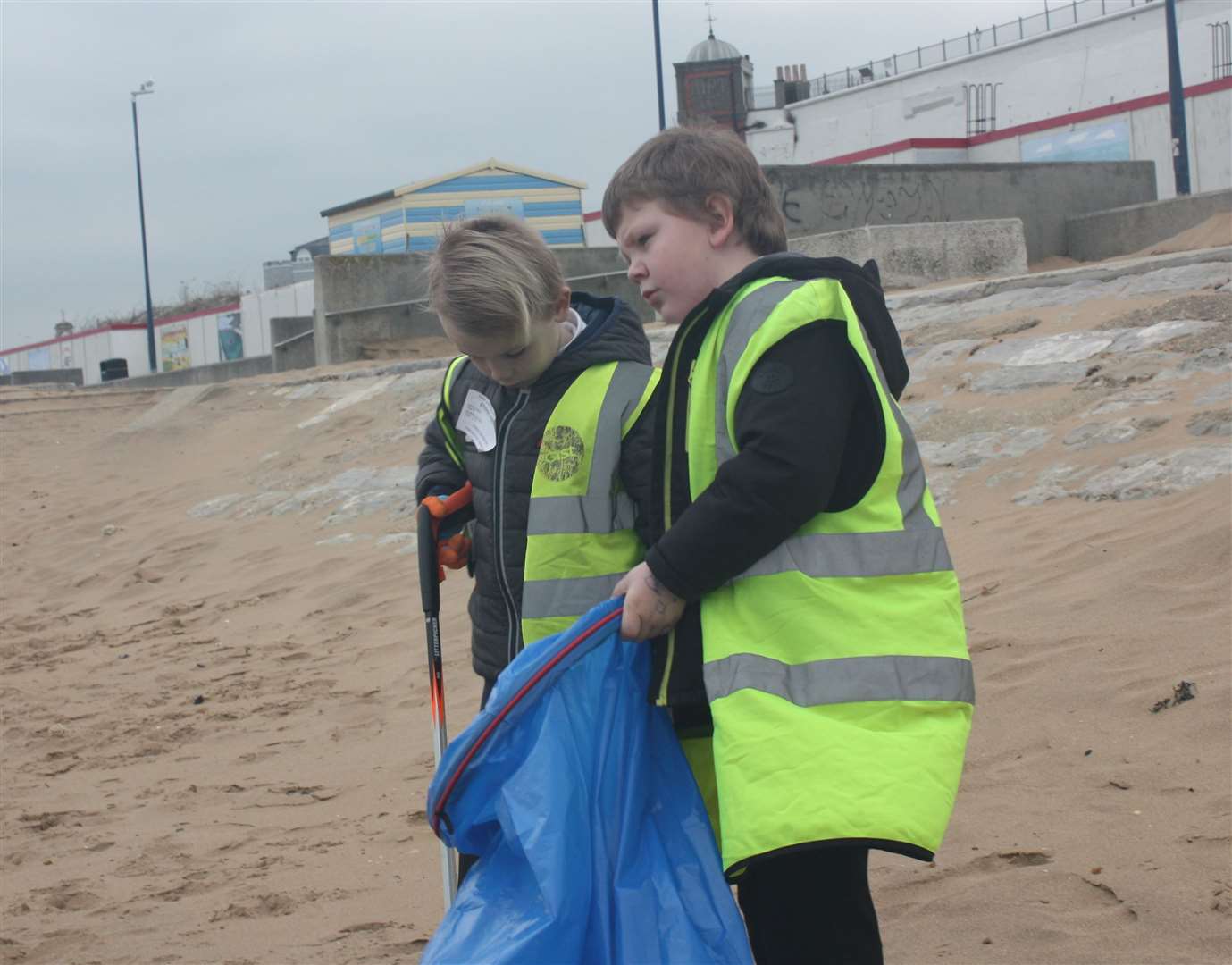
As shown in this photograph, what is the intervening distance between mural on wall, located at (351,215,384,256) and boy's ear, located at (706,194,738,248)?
3157 centimetres

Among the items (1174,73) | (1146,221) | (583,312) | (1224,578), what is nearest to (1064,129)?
(1174,73)

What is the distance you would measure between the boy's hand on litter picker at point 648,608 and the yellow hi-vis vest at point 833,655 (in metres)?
0.06

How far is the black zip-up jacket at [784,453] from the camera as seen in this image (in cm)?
196

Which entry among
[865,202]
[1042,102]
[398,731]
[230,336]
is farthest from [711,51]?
[398,731]

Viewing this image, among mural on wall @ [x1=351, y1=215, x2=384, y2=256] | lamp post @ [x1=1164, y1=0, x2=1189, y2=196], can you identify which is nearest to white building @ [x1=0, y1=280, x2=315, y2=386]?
mural on wall @ [x1=351, y1=215, x2=384, y2=256]

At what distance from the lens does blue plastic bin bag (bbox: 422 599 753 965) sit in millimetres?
1951

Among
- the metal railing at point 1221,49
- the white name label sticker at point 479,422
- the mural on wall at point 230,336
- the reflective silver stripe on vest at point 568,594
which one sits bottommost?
the reflective silver stripe on vest at point 568,594

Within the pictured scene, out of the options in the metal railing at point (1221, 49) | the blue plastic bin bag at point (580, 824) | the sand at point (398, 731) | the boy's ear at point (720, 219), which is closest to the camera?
the blue plastic bin bag at point (580, 824)

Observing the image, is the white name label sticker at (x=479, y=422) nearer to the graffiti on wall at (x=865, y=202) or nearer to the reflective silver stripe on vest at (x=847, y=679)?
the reflective silver stripe on vest at (x=847, y=679)

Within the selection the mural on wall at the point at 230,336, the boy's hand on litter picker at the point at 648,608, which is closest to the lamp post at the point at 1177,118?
the boy's hand on litter picker at the point at 648,608

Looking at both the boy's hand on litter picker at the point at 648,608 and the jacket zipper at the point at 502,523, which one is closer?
the boy's hand on litter picker at the point at 648,608

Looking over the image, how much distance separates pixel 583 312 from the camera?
284 centimetres

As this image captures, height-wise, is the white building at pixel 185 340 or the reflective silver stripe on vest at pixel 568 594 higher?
the white building at pixel 185 340

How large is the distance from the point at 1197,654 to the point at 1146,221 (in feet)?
49.5
